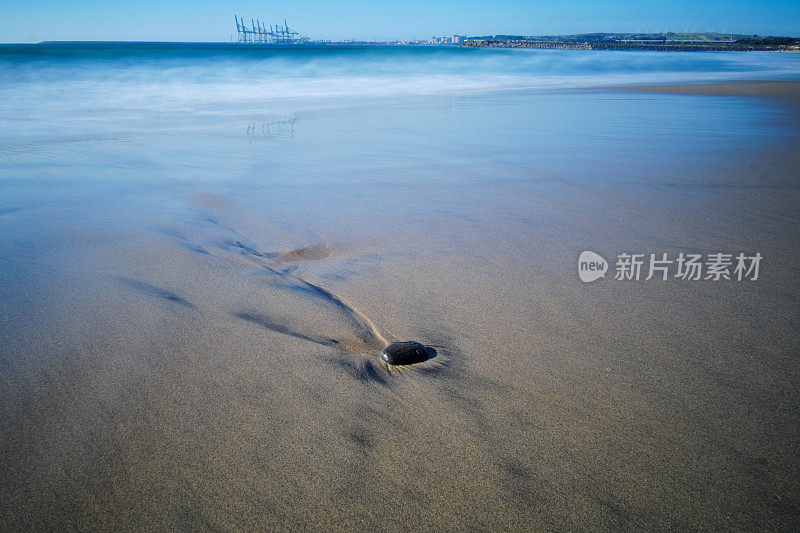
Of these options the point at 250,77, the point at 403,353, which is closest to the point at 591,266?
the point at 403,353

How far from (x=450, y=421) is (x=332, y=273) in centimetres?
136

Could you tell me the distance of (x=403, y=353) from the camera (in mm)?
1966

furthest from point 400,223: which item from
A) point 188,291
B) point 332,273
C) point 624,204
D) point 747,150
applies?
point 747,150

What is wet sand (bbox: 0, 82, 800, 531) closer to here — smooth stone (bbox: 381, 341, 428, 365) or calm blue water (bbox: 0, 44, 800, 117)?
smooth stone (bbox: 381, 341, 428, 365)

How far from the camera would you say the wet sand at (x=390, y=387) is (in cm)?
137

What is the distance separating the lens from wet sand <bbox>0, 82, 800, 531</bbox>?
1367 millimetres

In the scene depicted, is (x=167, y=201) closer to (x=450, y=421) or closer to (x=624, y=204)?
(x=450, y=421)

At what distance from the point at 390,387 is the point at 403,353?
0.60 ft

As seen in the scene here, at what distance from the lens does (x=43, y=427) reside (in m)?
1.60

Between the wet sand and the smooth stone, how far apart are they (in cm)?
6

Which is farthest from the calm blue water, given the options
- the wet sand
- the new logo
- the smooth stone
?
the smooth stone

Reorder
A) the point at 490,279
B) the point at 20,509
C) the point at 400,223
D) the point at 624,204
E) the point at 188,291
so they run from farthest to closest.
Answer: the point at 624,204 → the point at 400,223 → the point at 490,279 → the point at 188,291 → the point at 20,509

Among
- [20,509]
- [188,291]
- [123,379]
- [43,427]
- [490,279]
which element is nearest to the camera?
[20,509]

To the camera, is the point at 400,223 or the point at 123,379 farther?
the point at 400,223
